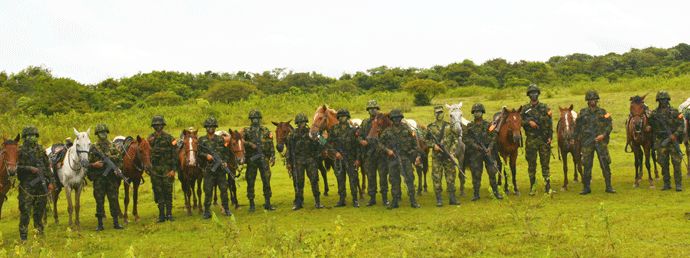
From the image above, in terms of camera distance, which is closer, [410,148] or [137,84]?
[410,148]

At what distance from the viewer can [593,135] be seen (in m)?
10.2

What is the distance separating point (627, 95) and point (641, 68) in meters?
22.6

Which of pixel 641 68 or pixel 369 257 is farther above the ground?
pixel 641 68

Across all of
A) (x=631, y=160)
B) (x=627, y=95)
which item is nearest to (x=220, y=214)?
(x=631, y=160)

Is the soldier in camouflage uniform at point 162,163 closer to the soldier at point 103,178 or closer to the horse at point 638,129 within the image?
the soldier at point 103,178

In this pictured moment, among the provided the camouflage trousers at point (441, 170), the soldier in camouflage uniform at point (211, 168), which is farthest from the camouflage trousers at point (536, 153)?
the soldier in camouflage uniform at point (211, 168)

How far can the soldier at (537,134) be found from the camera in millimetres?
10469

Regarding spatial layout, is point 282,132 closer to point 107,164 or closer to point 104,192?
point 107,164

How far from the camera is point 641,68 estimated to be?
45312 mm

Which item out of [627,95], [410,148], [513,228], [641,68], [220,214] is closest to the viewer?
[513,228]

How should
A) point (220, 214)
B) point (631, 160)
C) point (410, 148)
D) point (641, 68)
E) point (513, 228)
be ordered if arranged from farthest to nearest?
point (641, 68), point (631, 160), point (220, 214), point (410, 148), point (513, 228)

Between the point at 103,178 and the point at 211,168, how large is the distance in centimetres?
203

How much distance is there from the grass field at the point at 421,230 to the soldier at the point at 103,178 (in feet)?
1.40

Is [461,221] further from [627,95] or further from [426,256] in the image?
[627,95]
